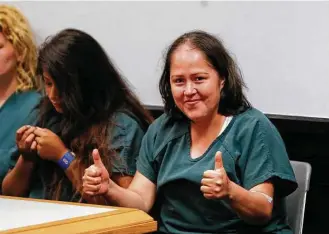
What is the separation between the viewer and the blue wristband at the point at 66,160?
236 cm

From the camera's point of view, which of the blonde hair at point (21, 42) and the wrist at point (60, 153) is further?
the blonde hair at point (21, 42)

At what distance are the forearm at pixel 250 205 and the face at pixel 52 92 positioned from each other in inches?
31.3

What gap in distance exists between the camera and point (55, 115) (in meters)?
2.49

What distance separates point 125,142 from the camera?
7.68 feet

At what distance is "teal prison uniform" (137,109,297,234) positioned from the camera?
2004 millimetres

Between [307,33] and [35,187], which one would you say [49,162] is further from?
[307,33]

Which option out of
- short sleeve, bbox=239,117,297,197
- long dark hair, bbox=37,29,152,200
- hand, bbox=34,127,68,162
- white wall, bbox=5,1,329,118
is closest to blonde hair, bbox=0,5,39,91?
white wall, bbox=5,1,329,118

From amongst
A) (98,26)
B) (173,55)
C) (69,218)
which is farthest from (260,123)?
(98,26)

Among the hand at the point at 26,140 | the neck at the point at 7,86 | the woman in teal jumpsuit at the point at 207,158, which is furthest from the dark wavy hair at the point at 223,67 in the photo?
the neck at the point at 7,86

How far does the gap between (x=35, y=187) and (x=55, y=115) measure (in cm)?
26

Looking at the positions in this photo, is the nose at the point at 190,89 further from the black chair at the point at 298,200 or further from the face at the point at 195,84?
the black chair at the point at 298,200

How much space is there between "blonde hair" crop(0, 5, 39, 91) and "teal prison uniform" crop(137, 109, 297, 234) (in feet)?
2.97

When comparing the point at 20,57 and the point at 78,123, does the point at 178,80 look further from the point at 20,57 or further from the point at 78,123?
the point at 20,57

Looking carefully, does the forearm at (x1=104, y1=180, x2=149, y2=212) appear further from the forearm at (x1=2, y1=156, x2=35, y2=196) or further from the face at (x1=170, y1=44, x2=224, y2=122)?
the forearm at (x1=2, y1=156, x2=35, y2=196)
